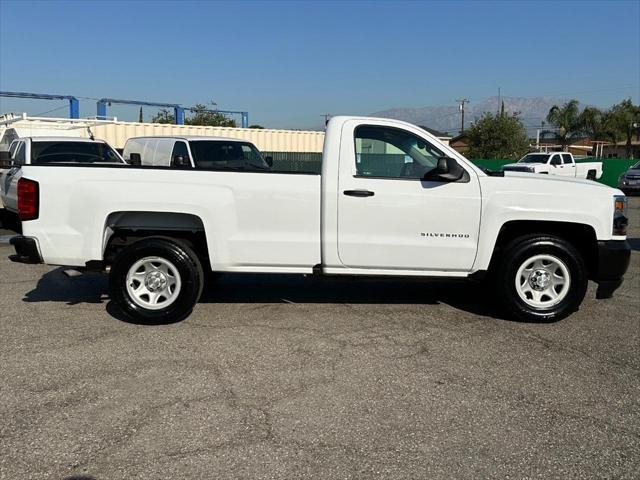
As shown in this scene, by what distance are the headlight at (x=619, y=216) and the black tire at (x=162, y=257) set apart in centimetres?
407

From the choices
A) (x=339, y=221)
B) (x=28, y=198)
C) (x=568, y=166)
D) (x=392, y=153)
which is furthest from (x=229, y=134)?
(x=339, y=221)

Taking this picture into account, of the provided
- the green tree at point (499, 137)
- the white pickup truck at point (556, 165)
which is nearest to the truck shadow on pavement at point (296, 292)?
the white pickup truck at point (556, 165)

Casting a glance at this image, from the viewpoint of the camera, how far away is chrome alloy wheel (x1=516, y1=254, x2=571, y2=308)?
565cm

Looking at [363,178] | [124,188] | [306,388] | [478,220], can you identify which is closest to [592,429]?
[306,388]

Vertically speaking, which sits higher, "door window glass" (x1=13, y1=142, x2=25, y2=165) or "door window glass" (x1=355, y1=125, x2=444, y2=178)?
"door window glass" (x1=13, y1=142, x2=25, y2=165)

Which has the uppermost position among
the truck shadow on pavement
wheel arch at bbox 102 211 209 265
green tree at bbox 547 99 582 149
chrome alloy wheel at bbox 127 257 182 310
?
green tree at bbox 547 99 582 149

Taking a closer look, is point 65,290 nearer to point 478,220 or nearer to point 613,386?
point 478,220

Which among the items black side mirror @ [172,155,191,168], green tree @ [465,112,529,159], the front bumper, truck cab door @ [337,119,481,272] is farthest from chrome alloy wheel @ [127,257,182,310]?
green tree @ [465,112,529,159]

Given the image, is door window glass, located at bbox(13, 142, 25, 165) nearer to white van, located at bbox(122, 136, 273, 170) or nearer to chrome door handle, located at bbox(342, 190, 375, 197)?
white van, located at bbox(122, 136, 273, 170)

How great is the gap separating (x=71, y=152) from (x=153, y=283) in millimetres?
6737

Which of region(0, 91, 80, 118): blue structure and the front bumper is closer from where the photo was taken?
the front bumper

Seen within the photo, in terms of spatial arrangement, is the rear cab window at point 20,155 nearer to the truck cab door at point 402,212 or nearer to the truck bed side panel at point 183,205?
the truck bed side panel at point 183,205

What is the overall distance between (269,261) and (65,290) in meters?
2.97

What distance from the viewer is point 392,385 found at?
164 inches
